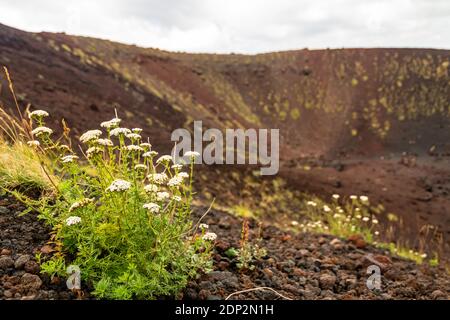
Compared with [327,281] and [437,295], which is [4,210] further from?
[437,295]

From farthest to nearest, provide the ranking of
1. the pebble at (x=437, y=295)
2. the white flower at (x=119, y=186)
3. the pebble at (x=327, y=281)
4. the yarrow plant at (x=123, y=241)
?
the pebble at (x=437, y=295), the pebble at (x=327, y=281), the yarrow plant at (x=123, y=241), the white flower at (x=119, y=186)

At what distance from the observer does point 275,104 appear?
1511 inches

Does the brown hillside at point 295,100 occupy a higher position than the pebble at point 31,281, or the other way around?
the brown hillside at point 295,100

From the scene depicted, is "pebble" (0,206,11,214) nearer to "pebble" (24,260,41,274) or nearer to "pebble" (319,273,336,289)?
"pebble" (24,260,41,274)

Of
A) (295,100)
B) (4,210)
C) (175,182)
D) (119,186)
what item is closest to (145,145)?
(175,182)

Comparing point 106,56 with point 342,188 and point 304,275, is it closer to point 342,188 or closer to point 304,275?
point 342,188

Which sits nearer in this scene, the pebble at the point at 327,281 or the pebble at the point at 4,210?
the pebble at the point at 4,210

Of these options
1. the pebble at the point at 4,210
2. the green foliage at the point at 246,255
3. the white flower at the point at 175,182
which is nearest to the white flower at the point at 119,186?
the white flower at the point at 175,182

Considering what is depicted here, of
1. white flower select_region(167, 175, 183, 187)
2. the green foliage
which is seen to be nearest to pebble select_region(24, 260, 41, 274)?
white flower select_region(167, 175, 183, 187)

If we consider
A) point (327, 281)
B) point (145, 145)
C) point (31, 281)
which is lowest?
point (327, 281)

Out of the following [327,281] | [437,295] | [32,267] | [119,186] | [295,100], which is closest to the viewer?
[119,186]

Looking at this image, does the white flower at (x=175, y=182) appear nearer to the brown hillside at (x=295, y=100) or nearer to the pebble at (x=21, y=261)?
the pebble at (x=21, y=261)

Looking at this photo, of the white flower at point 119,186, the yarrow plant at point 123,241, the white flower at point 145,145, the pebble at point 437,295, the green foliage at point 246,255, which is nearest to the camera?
the white flower at point 119,186
